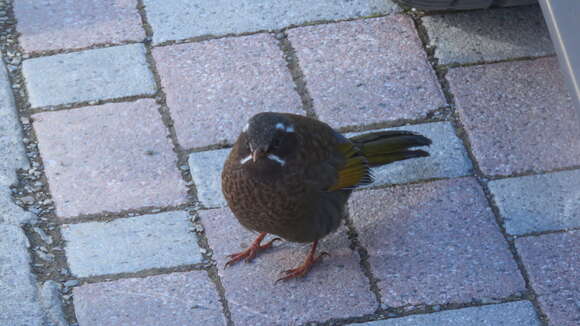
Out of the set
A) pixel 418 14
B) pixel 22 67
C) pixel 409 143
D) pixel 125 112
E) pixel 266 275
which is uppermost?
pixel 418 14

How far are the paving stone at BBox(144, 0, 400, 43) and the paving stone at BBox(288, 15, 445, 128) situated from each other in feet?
0.35

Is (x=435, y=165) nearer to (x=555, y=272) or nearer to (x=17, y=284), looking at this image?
(x=555, y=272)

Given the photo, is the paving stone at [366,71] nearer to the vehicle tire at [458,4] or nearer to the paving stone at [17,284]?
the vehicle tire at [458,4]

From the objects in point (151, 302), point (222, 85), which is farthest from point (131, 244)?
point (222, 85)

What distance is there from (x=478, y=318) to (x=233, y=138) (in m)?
1.63

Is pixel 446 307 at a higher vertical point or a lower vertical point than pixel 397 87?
lower

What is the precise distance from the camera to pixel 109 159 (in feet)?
16.4

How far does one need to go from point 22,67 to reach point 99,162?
0.92m

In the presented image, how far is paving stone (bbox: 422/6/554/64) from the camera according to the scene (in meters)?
5.65

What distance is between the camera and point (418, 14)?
19.4 feet

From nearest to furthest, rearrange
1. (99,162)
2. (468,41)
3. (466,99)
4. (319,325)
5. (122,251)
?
(319,325), (122,251), (99,162), (466,99), (468,41)

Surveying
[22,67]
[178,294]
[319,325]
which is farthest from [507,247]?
[22,67]

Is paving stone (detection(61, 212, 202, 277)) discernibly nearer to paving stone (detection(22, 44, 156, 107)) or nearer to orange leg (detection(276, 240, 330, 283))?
orange leg (detection(276, 240, 330, 283))

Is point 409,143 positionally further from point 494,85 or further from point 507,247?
point 494,85
